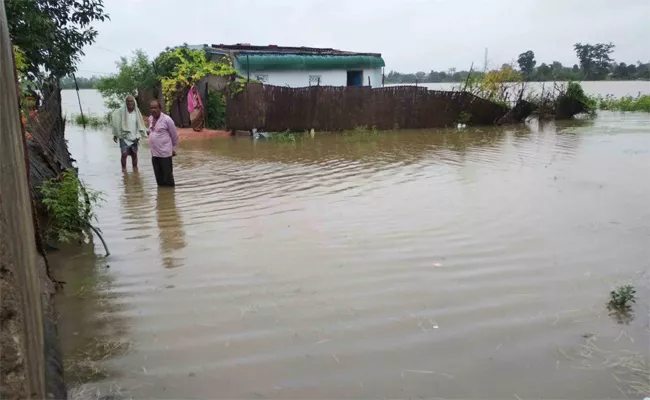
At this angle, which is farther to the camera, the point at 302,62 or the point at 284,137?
the point at 302,62

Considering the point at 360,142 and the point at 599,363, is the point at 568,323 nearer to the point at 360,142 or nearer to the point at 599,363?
the point at 599,363

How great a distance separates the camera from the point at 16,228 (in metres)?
1.79

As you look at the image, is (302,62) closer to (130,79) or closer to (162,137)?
(130,79)

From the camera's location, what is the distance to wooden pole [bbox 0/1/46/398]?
5.45 feet

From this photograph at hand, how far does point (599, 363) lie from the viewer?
118 inches

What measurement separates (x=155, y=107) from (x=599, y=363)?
21.4ft

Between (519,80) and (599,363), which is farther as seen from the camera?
(519,80)

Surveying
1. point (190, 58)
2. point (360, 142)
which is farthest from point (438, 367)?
point (190, 58)

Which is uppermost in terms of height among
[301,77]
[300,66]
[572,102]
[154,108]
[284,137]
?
[300,66]

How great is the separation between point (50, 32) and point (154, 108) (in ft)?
9.93

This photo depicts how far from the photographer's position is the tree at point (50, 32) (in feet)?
27.9

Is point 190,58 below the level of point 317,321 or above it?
above

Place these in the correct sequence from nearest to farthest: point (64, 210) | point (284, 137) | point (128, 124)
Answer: point (64, 210) < point (128, 124) < point (284, 137)

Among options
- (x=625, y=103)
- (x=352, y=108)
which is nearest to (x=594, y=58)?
(x=625, y=103)
